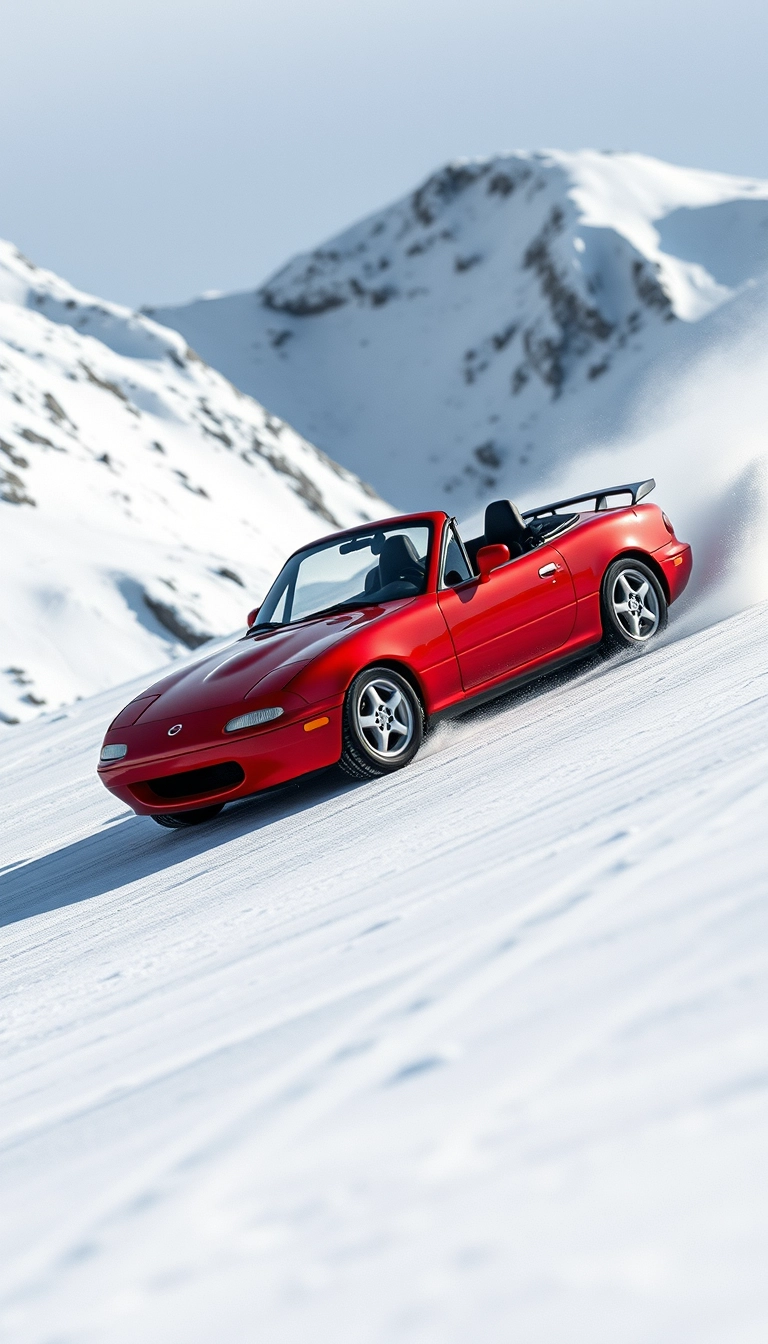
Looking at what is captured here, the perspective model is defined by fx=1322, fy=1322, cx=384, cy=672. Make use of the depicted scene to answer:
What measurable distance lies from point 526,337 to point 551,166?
68.9 ft

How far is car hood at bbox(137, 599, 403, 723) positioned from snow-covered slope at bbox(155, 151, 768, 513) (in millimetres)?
85168

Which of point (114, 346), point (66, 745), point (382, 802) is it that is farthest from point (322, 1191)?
point (114, 346)

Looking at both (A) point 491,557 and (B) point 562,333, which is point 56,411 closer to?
(A) point 491,557

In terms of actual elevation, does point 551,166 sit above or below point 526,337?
above

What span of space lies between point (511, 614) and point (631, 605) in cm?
118

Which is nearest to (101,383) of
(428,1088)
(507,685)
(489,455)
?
(489,455)

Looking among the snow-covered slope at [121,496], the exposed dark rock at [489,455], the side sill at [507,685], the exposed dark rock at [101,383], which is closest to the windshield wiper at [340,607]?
the side sill at [507,685]

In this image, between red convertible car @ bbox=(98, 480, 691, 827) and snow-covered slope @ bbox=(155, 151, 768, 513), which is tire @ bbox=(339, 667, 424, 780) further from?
snow-covered slope @ bbox=(155, 151, 768, 513)

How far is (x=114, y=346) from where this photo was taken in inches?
2884

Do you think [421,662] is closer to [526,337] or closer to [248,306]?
[526,337]

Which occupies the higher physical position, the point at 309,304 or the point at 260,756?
the point at 309,304

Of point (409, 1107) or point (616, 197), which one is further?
point (616, 197)

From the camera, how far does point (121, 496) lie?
152ft

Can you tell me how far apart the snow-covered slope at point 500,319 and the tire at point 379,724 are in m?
85.6
